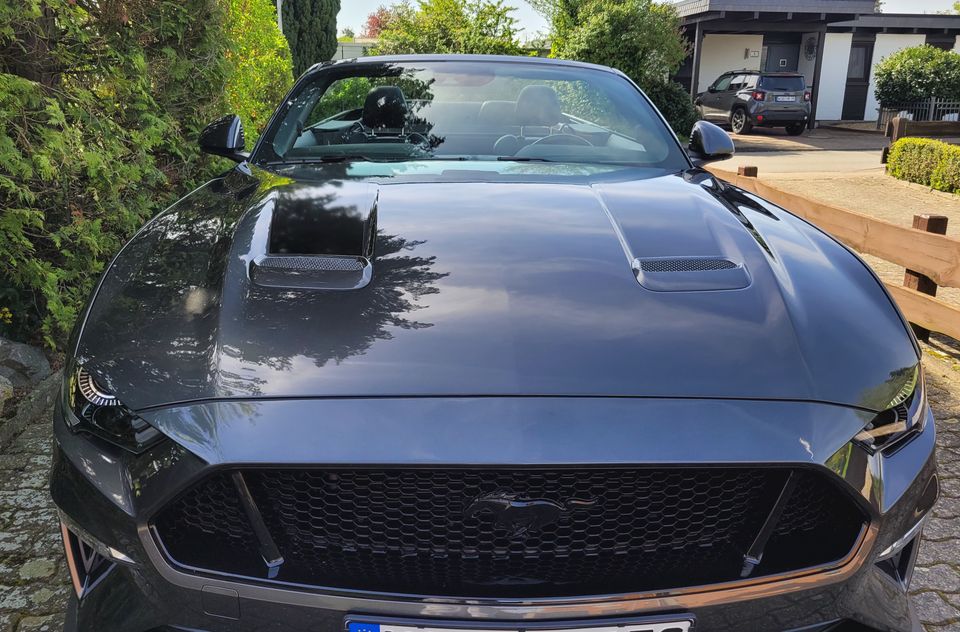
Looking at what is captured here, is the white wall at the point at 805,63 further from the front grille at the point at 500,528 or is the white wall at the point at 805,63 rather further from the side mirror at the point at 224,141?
the front grille at the point at 500,528

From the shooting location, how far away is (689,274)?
1.72m

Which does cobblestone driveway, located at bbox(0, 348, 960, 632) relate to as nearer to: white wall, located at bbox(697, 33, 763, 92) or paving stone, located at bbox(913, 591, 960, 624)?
paving stone, located at bbox(913, 591, 960, 624)

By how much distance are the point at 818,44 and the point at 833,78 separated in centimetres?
348

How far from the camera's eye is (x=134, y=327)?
1.57 metres

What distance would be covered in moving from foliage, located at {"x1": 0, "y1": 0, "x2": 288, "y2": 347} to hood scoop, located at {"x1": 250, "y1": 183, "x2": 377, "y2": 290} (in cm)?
162

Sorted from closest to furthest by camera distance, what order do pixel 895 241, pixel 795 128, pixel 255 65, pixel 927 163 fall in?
pixel 895 241
pixel 255 65
pixel 927 163
pixel 795 128

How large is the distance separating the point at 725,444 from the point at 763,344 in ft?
0.94

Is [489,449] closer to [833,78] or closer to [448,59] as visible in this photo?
[448,59]

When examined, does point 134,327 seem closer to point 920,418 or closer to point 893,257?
point 920,418

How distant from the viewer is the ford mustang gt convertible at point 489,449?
127cm

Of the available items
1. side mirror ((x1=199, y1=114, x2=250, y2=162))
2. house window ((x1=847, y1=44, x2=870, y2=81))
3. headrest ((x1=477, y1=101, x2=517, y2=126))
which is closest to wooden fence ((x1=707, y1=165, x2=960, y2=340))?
headrest ((x1=477, y1=101, x2=517, y2=126))

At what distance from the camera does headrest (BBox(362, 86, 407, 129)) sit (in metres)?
2.96

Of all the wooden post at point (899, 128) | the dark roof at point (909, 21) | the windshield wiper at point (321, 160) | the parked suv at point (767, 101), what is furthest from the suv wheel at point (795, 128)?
the windshield wiper at point (321, 160)

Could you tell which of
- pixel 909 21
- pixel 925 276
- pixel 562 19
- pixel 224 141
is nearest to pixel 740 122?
pixel 562 19
